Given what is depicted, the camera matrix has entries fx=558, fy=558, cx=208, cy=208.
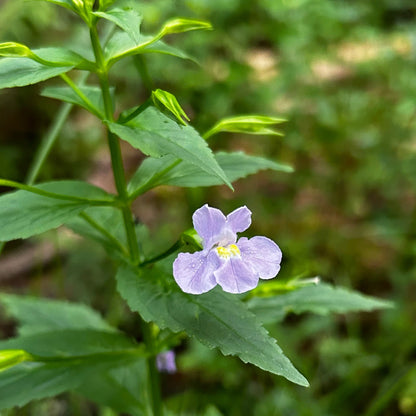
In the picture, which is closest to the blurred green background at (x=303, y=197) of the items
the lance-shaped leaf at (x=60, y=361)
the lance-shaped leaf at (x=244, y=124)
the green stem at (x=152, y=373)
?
the green stem at (x=152, y=373)

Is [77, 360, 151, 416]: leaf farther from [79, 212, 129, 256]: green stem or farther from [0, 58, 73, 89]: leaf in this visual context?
[0, 58, 73, 89]: leaf

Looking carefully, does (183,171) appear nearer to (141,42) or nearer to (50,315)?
(141,42)

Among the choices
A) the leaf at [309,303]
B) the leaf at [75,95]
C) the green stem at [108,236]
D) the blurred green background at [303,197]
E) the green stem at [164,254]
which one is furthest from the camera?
the blurred green background at [303,197]

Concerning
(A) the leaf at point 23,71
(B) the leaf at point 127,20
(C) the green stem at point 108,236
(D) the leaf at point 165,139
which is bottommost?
(C) the green stem at point 108,236

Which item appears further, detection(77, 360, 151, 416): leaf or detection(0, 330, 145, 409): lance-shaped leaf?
detection(77, 360, 151, 416): leaf

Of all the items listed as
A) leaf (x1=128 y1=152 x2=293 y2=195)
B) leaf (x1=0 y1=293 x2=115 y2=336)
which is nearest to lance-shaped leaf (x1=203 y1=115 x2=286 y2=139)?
leaf (x1=128 y1=152 x2=293 y2=195)

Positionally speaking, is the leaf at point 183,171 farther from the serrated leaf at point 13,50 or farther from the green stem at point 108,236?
the serrated leaf at point 13,50
